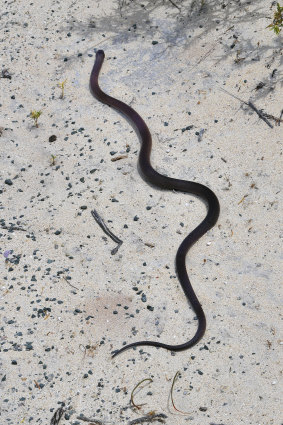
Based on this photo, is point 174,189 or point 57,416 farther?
point 174,189

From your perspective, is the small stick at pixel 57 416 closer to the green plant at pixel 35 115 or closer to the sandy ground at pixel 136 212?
the sandy ground at pixel 136 212

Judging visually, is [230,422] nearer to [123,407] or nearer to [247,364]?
[247,364]

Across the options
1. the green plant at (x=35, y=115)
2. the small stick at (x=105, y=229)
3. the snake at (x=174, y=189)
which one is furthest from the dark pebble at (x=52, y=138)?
the small stick at (x=105, y=229)

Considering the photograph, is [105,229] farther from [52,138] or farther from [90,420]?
[90,420]

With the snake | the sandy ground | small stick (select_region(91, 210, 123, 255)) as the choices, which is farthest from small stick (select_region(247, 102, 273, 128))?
small stick (select_region(91, 210, 123, 255))

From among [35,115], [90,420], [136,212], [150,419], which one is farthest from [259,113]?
[90,420]
